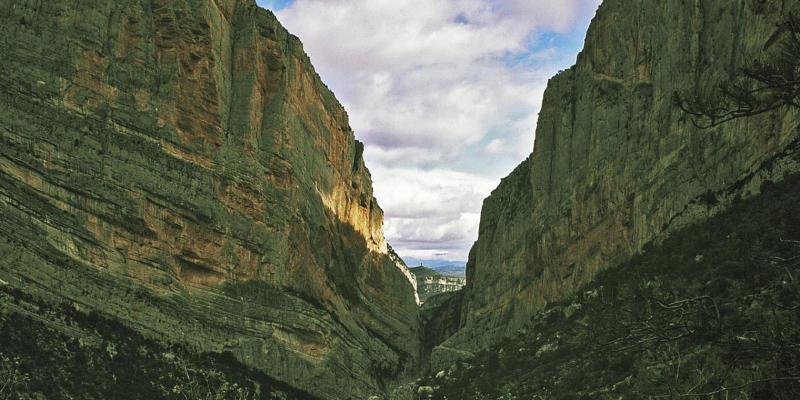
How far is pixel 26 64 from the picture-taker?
48938 millimetres

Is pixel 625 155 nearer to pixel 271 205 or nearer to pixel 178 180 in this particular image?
pixel 271 205

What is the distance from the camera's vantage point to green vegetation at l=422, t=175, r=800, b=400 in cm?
749

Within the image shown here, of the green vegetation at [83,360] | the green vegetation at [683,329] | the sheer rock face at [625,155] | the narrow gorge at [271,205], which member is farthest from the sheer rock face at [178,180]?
the sheer rock face at [625,155]

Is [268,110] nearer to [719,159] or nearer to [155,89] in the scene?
[155,89]

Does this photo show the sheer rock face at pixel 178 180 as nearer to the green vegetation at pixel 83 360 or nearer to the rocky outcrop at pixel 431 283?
the green vegetation at pixel 83 360

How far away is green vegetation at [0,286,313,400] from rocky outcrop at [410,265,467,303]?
405 ft

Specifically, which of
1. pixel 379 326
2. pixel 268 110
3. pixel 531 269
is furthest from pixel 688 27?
pixel 379 326

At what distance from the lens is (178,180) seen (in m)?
56.5

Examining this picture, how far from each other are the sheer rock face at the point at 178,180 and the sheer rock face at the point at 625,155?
21.7 metres

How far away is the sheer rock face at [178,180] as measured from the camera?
4781 cm

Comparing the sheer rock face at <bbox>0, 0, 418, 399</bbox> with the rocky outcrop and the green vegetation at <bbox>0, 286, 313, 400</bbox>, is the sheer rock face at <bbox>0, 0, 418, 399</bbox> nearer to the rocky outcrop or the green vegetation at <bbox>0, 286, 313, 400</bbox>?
the green vegetation at <bbox>0, 286, 313, 400</bbox>

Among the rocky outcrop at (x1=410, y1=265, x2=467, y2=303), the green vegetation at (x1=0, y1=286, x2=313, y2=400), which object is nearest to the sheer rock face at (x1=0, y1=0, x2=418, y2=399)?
the green vegetation at (x1=0, y1=286, x2=313, y2=400)

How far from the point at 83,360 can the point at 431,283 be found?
141 m

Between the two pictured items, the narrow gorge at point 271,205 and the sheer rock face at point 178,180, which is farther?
the sheer rock face at point 178,180
